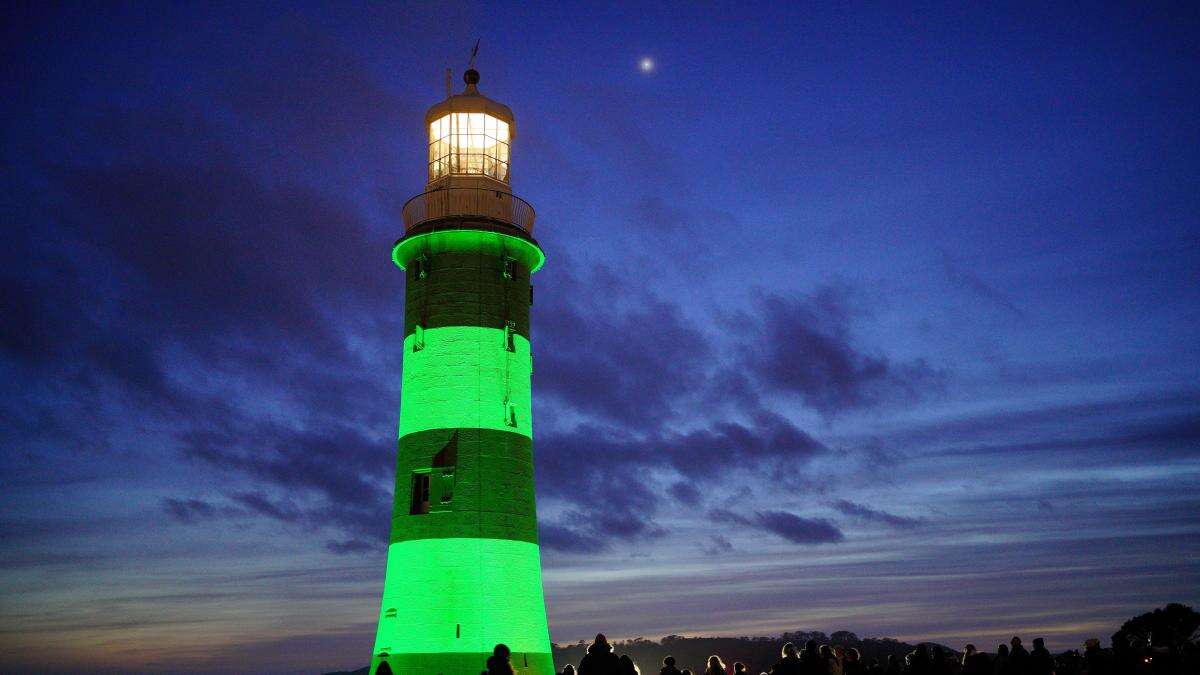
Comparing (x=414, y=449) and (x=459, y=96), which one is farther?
(x=459, y=96)

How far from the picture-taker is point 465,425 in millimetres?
24500

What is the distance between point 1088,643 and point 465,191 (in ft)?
58.3

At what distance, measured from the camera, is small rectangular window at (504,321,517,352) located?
2559 centimetres

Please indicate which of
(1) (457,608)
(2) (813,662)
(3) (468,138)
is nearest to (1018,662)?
(2) (813,662)

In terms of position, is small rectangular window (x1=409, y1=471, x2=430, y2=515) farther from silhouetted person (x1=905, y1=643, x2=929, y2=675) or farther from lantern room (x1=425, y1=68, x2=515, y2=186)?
silhouetted person (x1=905, y1=643, x2=929, y2=675)

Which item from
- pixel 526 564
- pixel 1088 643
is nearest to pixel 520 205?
pixel 526 564

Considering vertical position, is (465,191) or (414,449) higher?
(465,191)

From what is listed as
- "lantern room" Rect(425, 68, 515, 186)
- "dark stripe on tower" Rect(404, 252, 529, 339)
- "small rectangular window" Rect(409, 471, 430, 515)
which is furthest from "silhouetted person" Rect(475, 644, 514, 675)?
"lantern room" Rect(425, 68, 515, 186)

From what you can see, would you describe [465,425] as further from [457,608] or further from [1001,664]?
[1001,664]

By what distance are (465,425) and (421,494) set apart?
78.1 inches

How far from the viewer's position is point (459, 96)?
27.4 m

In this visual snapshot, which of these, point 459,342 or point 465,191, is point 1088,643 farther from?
point 465,191

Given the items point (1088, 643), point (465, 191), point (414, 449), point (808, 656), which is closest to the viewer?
point (808, 656)

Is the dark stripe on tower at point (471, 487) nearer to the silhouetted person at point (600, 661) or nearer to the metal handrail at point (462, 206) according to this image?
the metal handrail at point (462, 206)
